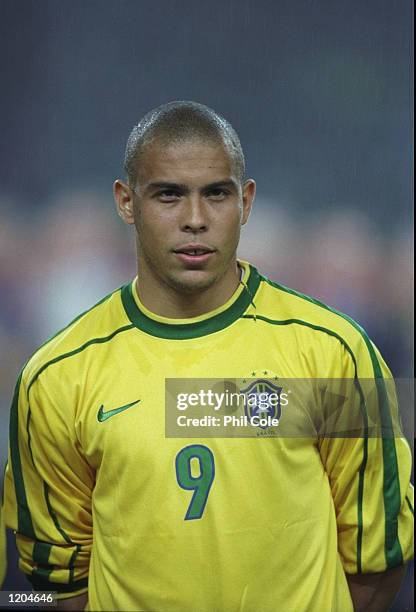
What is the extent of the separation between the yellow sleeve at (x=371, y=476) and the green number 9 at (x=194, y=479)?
23 centimetres

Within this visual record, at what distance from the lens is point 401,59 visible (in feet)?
8.50

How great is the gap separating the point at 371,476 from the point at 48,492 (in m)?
0.61

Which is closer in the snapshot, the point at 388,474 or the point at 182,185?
the point at 182,185

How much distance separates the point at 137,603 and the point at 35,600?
0.28 metres

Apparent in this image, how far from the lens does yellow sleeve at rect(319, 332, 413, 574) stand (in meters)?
1.56

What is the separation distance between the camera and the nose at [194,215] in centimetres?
145

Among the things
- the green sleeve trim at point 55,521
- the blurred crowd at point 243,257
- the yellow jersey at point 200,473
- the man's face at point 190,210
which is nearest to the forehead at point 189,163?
the man's face at point 190,210

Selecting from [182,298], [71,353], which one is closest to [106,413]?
[71,353]

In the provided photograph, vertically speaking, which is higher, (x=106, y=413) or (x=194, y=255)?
(x=194, y=255)

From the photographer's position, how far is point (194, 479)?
148 cm

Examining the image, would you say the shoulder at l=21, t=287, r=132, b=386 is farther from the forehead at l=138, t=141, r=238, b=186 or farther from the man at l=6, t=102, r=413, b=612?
the forehead at l=138, t=141, r=238, b=186

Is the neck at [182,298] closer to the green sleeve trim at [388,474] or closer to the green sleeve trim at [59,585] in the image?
the green sleeve trim at [388,474]

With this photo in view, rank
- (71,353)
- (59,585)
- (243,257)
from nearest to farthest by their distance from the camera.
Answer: (71,353) < (59,585) < (243,257)

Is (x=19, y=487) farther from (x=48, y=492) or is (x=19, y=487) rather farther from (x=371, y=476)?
(x=371, y=476)
